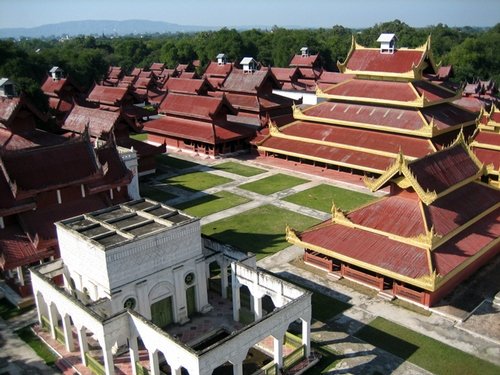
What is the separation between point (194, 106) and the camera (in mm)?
53438

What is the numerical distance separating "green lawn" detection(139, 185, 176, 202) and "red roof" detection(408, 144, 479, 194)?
21.0m

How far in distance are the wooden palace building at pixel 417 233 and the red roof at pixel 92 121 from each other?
23.1 meters

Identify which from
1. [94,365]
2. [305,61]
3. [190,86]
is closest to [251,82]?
[190,86]

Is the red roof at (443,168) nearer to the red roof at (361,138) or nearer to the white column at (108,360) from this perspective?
the red roof at (361,138)

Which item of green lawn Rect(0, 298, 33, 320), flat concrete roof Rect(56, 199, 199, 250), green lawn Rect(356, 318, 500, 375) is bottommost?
green lawn Rect(356, 318, 500, 375)

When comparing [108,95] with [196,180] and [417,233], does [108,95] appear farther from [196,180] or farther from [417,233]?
[417,233]

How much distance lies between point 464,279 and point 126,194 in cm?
2059

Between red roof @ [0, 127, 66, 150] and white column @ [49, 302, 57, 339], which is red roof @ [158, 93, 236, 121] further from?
white column @ [49, 302, 57, 339]

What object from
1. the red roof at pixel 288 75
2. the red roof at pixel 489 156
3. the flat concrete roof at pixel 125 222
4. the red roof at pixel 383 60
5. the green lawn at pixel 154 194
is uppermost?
the red roof at pixel 383 60

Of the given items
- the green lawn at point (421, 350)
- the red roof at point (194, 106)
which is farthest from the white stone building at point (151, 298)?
the red roof at point (194, 106)

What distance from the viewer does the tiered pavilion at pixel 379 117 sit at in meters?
39.8

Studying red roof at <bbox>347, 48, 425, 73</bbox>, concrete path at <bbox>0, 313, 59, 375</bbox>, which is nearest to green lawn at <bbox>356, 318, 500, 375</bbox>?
concrete path at <bbox>0, 313, 59, 375</bbox>

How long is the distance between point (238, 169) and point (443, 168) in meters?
24.2

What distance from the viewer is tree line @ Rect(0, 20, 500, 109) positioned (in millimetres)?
86938
